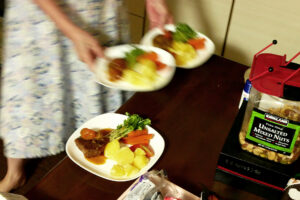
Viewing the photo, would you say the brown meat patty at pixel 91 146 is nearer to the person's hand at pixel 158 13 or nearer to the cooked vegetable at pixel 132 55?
the cooked vegetable at pixel 132 55

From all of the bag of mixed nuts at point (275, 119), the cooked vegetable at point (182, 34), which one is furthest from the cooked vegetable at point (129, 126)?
the cooked vegetable at point (182, 34)

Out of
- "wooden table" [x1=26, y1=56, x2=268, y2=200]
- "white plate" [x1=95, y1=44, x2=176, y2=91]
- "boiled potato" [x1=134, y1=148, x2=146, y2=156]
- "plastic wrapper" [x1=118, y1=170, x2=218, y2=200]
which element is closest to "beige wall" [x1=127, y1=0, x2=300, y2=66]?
"wooden table" [x1=26, y1=56, x2=268, y2=200]

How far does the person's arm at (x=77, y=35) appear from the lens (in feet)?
4.14

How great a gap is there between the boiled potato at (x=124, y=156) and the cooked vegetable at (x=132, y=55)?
1.11 feet

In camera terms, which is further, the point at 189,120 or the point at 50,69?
the point at 50,69

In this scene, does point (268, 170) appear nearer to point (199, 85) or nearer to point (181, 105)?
point (181, 105)

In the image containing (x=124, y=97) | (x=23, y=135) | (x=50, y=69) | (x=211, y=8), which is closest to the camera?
(x=50, y=69)

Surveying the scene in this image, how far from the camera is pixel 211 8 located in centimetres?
246

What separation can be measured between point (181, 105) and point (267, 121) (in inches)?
17.4

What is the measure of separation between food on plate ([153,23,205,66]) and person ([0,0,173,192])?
0.09 m

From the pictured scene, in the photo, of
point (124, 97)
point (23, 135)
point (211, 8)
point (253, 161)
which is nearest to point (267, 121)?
point (253, 161)

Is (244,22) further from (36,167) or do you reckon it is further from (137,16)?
(36,167)

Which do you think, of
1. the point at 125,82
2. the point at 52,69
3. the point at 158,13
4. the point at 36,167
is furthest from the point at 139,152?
the point at 36,167

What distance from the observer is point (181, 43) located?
149 centimetres
